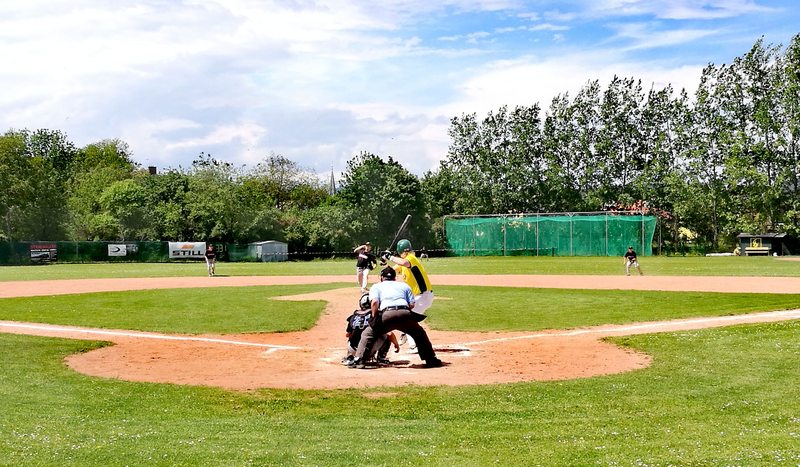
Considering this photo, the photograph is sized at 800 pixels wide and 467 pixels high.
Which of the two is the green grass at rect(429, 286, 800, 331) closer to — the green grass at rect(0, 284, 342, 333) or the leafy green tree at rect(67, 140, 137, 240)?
the green grass at rect(0, 284, 342, 333)

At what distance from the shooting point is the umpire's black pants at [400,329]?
13.6 m

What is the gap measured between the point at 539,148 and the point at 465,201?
1063 cm

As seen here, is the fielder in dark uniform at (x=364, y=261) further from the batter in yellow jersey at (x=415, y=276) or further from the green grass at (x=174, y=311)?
the batter in yellow jersey at (x=415, y=276)

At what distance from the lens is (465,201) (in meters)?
91.7

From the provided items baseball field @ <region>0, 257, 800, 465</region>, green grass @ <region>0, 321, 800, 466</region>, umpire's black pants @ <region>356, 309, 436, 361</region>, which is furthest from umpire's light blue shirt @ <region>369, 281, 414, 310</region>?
green grass @ <region>0, 321, 800, 466</region>

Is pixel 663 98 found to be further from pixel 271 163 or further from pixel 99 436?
pixel 99 436

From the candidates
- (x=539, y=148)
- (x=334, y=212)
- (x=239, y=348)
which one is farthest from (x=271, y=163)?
(x=239, y=348)

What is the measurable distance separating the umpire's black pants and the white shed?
209 feet

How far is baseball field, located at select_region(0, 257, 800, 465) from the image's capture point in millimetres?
7801

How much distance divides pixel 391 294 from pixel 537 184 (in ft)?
258

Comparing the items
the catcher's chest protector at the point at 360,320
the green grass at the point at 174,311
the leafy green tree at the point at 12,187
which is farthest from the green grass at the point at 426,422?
the leafy green tree at the point at 12,187

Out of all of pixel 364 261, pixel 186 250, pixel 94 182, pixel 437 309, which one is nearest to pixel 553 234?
pixel 186 250

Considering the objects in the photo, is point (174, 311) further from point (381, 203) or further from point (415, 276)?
point (381, 203)

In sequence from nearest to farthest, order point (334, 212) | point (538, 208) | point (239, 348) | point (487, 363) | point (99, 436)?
1. point (99, 436)
2. point (487, 363)
3. point (239, 348)
4. point (334, 212)
5. point (538, 208)
